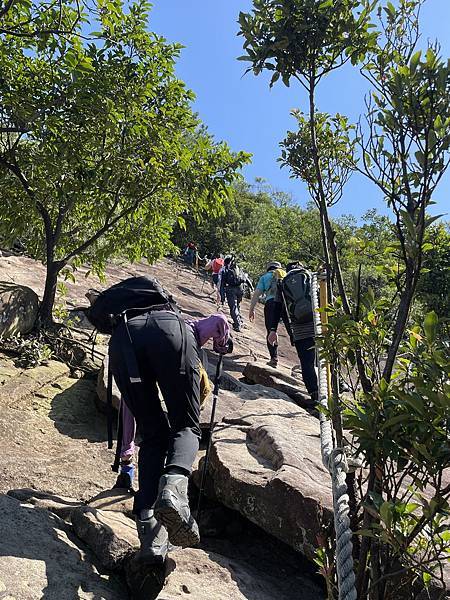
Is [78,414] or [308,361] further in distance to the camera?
[308,361]

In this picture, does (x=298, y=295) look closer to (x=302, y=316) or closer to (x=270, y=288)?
(x=302, y=316)

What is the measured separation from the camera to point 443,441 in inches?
65.0

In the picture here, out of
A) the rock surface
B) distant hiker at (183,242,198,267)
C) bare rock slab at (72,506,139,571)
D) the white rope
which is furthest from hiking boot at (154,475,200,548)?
distant hiker at (183,242,198,267)

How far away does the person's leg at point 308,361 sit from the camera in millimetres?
6887

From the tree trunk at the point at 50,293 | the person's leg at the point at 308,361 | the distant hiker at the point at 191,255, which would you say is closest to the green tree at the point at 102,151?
the tree trunk at the point at 50,293

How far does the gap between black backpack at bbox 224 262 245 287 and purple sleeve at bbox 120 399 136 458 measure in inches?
403

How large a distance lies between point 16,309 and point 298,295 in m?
3.92

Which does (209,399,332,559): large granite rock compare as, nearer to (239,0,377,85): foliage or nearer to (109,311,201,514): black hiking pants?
(109,311,201,514): black hiking pants

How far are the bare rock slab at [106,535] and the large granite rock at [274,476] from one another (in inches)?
38.0

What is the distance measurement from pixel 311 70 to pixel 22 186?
611 centimetres

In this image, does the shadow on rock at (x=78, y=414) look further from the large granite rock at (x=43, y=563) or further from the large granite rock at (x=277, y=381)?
the large granite rock at (x=277, y=381)

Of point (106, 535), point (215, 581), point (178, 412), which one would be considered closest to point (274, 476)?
point (215, 581)

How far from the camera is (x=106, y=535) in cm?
296

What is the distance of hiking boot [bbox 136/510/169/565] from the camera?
2.57m
